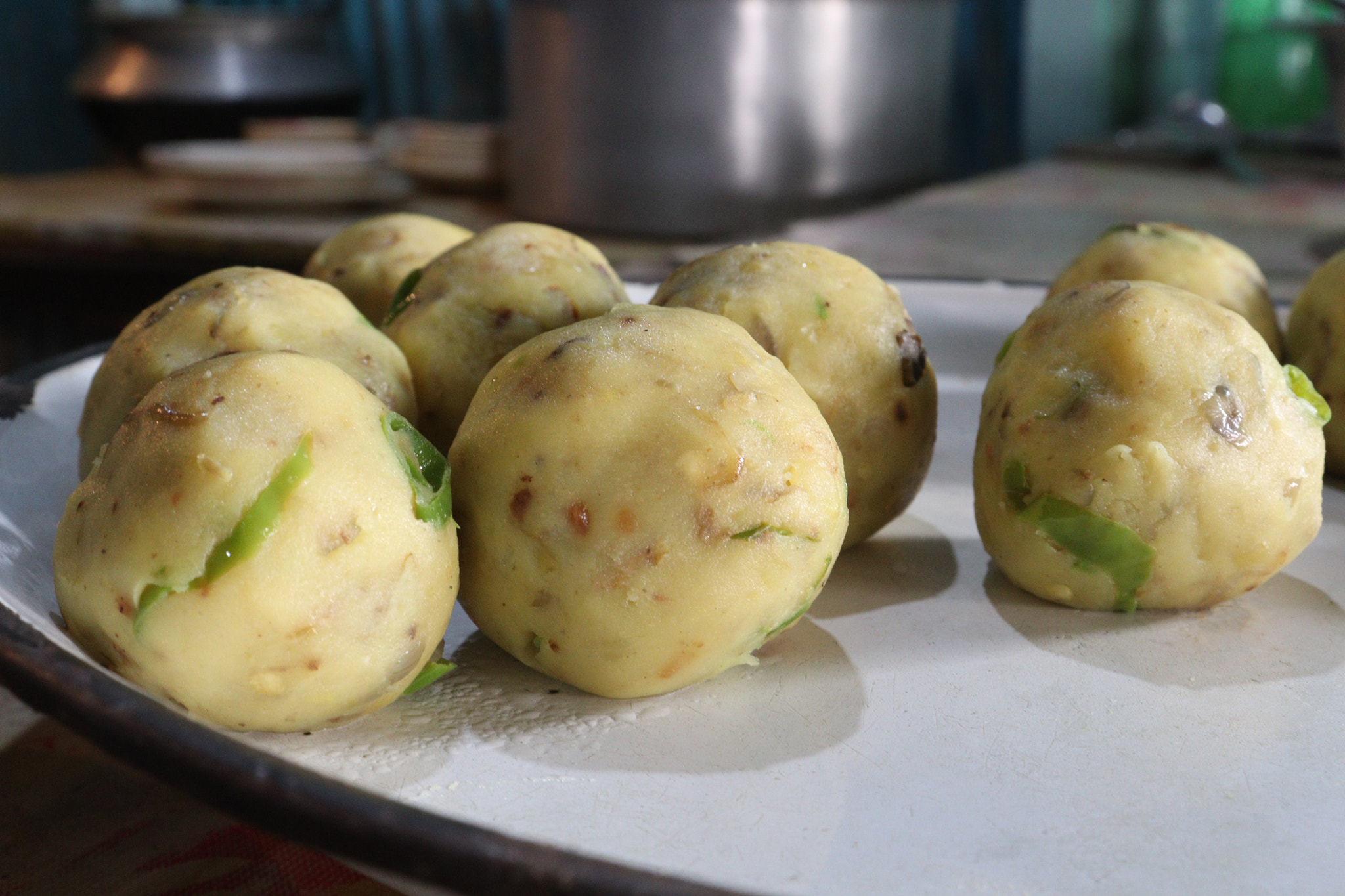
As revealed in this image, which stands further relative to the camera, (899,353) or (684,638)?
(899,353)

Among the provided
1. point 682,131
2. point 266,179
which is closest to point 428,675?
point 682,131

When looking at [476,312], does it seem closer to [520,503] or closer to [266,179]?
[520,503]

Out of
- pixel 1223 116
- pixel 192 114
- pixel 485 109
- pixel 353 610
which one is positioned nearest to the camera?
pixel 353 610

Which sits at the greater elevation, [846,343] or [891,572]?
[846,343]

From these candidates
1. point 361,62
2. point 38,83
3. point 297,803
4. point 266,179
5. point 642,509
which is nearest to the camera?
point 297,803

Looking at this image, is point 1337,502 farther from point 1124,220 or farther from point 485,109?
point 485,109

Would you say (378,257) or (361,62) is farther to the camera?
(361,62)

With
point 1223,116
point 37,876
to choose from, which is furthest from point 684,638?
point 1223,116
